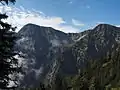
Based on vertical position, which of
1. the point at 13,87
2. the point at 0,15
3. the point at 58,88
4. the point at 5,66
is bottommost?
the point at 58,88

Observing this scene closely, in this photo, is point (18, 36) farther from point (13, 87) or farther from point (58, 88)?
point (58, 88)

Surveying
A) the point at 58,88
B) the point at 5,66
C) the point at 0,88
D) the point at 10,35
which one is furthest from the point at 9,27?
the point at 58,88

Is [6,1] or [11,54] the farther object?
[11,54]

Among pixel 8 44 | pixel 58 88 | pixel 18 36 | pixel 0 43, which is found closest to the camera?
pixel 0 43

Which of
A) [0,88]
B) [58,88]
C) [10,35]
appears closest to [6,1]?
[10,35]

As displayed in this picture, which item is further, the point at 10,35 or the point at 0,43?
the point at 10,35

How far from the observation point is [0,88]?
18.7 meters

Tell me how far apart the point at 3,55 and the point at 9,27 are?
178cm

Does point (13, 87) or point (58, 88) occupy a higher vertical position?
point (13, 87)

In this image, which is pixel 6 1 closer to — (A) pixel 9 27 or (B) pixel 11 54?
(A) pixel 9 27

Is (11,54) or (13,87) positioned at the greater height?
(11,54)

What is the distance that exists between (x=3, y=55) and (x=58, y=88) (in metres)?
177

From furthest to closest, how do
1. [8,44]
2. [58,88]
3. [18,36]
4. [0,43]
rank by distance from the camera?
[58,88] → [18,36] → [8,44] → [0,43]

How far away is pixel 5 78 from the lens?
19.0 m
